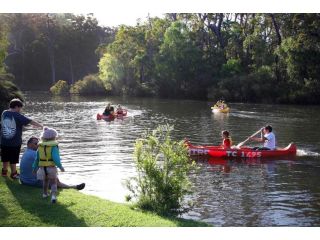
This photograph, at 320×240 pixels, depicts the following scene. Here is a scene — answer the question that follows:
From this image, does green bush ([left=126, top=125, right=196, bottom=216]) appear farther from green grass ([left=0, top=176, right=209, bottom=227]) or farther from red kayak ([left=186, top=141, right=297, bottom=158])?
red kayak ([left=186, top=141, right=297, bottom=158])

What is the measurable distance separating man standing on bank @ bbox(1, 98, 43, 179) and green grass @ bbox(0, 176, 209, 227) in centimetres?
106

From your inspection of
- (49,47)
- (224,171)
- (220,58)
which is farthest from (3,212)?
(49,47)

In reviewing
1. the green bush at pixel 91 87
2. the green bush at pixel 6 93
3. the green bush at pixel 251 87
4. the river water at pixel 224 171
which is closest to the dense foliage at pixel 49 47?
the green bush at pixel 91 87

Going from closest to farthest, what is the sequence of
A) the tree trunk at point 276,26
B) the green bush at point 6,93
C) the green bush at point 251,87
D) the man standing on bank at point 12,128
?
the man standing on bank at point 12,128
the green bush at point 6,93
the green bush at point 251,87
the tree trunk at point 276,26

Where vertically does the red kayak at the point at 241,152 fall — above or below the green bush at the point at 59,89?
below

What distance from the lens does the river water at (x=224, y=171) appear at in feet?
45.0

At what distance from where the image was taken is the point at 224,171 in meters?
19.8

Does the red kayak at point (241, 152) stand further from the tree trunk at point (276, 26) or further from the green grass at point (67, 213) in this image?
the tree trunk at point (276, 26)

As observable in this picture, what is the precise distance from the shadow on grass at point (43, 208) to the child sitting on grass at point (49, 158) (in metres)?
0.29

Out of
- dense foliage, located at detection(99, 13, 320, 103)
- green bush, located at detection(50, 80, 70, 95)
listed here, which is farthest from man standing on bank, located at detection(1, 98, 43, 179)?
green bush, located at detection(50, 80, 70, 95)

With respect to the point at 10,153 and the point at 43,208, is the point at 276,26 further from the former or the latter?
the point at 43,208

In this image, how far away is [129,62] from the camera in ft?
265

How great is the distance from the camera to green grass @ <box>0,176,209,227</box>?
10.1 metres

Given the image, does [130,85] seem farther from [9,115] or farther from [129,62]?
[9,115]
